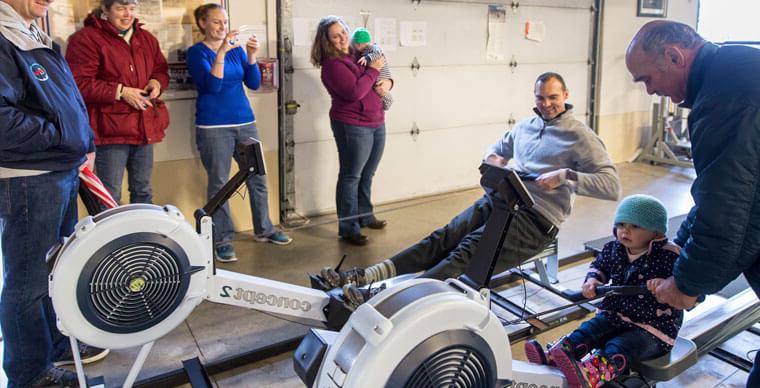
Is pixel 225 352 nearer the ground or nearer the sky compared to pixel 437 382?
nearer the ground

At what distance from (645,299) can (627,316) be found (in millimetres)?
84

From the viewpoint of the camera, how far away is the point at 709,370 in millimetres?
2584

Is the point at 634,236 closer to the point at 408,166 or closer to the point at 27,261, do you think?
the point at 27,261

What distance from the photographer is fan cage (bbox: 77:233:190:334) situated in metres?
1.90

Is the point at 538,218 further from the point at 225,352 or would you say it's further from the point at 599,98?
the point at 599,98

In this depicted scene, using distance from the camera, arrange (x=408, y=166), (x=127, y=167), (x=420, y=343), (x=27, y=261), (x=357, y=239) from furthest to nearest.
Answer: (x=408, y=166), (x=357, y=239), (x=127, y=167), (x=27, y=261), (x=420, y=343)

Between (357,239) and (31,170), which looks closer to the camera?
(31,170)

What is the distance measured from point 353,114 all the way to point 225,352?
178cm

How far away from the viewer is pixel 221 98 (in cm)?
378

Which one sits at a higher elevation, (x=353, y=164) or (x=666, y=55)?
(x=666, y=55)

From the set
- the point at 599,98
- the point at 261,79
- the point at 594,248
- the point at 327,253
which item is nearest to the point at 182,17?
the point at 261,79

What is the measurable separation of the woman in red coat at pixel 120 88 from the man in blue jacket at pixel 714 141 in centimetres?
253

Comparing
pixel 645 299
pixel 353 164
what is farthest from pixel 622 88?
pixel 645 299

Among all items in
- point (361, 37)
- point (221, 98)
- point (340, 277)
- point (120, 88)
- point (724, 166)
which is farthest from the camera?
point (361, 37)
